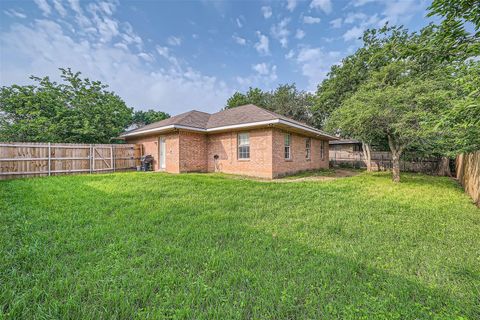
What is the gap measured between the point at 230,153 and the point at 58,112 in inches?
522

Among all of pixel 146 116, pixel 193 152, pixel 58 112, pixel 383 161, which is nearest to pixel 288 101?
pixel 383 161

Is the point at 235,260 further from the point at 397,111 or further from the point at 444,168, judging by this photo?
the point at 444,168

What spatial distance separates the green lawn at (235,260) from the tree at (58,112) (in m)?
12.0

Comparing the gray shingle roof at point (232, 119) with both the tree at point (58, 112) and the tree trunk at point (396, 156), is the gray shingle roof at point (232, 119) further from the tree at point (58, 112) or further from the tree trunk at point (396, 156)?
the tree at point (58, 112)

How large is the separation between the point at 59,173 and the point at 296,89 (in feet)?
84.4

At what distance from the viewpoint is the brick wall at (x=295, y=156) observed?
10531mm

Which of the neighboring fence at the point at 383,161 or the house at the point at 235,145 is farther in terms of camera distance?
the neighboring fence at the point at 383,161

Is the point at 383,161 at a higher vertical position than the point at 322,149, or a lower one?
lower

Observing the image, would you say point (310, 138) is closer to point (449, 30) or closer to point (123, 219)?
point (449, 30)

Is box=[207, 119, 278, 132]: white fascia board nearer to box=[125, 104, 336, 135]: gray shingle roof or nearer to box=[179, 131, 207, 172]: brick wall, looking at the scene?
box=[125, 104, 336, 135]: gray shingle roof

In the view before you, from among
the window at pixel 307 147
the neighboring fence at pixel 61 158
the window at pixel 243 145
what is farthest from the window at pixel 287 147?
the neighboring fence at pixel 61 158

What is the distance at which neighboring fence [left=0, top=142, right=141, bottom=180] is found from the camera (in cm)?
950

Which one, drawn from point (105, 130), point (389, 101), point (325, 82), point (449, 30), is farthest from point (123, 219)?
point (325, 82)

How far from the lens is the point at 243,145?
1138cm
